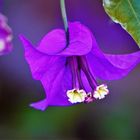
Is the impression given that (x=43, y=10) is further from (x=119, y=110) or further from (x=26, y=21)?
(x=119, y=110)

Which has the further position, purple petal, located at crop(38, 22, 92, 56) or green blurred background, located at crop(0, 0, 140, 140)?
green blurred background, located at crop(0, 0, 140, 140)

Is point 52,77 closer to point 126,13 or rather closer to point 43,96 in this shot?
point 126,13

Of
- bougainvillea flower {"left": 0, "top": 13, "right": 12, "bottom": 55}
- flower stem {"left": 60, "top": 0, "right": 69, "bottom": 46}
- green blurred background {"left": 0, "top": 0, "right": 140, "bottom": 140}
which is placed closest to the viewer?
bougainvillea flower {"left": 0, "top": 13, "right": 12, "bottom": 55}

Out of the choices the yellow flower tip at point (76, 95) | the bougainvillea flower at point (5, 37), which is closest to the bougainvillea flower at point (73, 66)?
the yellow flower tip at point (76, 95)

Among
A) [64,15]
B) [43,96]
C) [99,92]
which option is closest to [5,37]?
[64,15]

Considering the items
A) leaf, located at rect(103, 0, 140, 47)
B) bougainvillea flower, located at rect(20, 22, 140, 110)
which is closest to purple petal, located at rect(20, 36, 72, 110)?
bougainvillea flower, located at rect(20, 22, 140, 110)

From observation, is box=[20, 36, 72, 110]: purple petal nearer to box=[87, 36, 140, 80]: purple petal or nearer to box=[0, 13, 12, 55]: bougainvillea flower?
box=[87, 36, 140, 80]: purple petal

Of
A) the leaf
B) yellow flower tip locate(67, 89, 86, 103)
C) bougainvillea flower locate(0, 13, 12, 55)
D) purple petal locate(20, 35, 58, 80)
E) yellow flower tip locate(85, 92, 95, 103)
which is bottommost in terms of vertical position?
yellow flower tip locate(85, 92, 95, 103)
